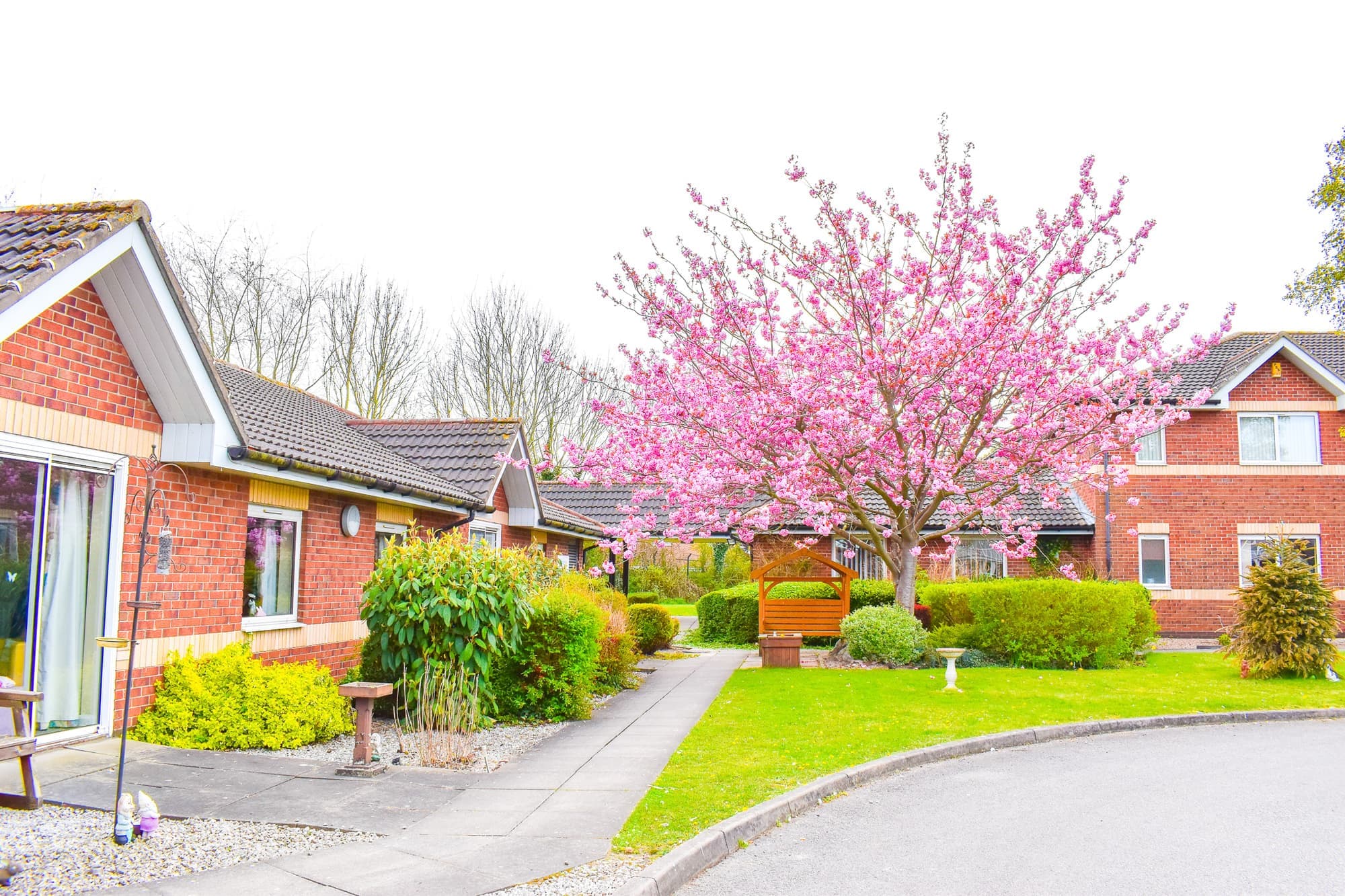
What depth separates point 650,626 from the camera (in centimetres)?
1928

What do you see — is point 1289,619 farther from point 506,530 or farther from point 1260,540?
point 506,530

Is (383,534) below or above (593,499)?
below

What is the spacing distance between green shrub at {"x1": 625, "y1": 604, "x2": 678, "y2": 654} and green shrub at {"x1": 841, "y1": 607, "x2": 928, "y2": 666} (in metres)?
4.16

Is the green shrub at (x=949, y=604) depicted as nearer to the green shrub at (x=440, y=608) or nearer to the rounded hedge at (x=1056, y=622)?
the rounded hedge at (x=1056, y=622)

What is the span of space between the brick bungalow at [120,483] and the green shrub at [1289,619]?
44.3 ft

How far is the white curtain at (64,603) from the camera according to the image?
24.5 feet

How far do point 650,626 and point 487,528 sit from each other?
4.17m

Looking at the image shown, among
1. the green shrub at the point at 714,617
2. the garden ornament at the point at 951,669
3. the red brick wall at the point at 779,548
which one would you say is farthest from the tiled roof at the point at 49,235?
the red brick wall at the point at 779,548

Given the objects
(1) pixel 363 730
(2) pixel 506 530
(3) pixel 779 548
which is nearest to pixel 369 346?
(3) pixel 779 548

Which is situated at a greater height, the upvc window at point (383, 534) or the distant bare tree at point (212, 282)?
the distant bare tree at point (212, 282)

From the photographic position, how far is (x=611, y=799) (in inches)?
276

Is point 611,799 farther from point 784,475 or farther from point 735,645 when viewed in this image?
point 735,645

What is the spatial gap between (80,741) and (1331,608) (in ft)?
55.2

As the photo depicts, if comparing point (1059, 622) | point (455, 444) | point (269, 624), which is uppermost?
point (455, 444)
